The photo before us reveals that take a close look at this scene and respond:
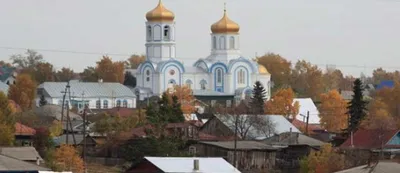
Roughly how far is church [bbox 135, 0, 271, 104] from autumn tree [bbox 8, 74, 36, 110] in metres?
11.9

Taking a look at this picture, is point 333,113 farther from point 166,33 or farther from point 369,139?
point 369,139

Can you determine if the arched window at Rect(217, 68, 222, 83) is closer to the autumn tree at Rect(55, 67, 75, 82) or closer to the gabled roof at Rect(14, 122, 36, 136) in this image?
the autumn tree at Rect(55, 67, 75, 82)

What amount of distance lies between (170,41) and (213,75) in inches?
176

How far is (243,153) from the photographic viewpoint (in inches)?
2285

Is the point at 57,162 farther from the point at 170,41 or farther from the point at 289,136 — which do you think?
the point at 170,41

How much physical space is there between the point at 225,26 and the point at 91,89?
37.0 feet

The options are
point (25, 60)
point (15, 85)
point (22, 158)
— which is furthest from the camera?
point (25, 60)

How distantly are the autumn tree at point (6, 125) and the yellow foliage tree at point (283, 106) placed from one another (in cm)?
2817

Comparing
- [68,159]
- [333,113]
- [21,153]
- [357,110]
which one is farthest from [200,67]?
[21,153]

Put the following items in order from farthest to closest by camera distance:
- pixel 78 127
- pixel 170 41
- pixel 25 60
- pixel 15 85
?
1. pixel 25 60
2. pixel 170 41
3. pixel 15 85
4. pixel 78 127

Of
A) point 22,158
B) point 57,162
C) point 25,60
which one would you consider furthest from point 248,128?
point 25,60

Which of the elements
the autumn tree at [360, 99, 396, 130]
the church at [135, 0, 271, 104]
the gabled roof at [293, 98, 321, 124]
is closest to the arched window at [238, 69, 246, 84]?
the church at [135, 0, 271, 104]

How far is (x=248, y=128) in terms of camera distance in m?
68.8

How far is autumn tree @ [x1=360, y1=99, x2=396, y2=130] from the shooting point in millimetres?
68500
